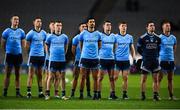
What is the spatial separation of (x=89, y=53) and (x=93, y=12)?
21103 millimetres

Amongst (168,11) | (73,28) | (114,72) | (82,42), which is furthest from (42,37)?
(168,11)

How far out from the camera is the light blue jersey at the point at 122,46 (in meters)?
17.7

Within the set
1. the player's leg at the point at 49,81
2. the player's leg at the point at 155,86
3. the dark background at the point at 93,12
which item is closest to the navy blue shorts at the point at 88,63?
the player's leg at the point at 49,81

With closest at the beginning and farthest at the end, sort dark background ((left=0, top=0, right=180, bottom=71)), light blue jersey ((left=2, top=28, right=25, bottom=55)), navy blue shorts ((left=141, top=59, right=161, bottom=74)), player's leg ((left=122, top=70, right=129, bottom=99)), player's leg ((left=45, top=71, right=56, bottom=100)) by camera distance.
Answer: player's leg ((left=45, top=71, right=56, bottom=100)), navy blue shorts ((left=141, top=59, right=161, bottom=74)), light blue jersey ((left=2, top=28, right=25, bottom=55)), player's leg ((left=122, top=70, right=129, bottom=99)), dark background ((left=0, top=0, right=180, bottom=71))

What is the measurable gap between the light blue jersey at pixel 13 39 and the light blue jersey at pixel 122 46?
8.30 ft

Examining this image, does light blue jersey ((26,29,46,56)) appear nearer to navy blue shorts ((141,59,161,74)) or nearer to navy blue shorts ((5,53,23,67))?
navy blue shorts ((5,53,23,67))

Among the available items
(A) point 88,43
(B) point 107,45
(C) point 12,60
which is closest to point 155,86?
(B) point 107,45

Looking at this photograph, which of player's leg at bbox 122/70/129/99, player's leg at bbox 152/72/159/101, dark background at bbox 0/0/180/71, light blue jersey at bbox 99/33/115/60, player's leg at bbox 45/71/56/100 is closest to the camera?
player's leg at bbox 45/71/56/100

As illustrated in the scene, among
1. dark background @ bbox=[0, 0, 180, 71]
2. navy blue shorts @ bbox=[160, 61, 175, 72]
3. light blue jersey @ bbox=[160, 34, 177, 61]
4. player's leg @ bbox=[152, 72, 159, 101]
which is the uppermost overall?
dark background @ bbox=[0, 0, 180, 71]

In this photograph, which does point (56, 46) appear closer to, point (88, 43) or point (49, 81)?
point (88, 43)

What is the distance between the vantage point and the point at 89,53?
56.5ft

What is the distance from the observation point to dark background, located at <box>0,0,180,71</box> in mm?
37812

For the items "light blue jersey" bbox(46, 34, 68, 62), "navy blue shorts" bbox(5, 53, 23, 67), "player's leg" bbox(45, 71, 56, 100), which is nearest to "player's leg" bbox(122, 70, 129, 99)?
"light blue jersey" bbox(46, 34, 68, 62)

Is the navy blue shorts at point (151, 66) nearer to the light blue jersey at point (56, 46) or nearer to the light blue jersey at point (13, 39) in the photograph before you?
the light blue jersey at point (56, 46)
